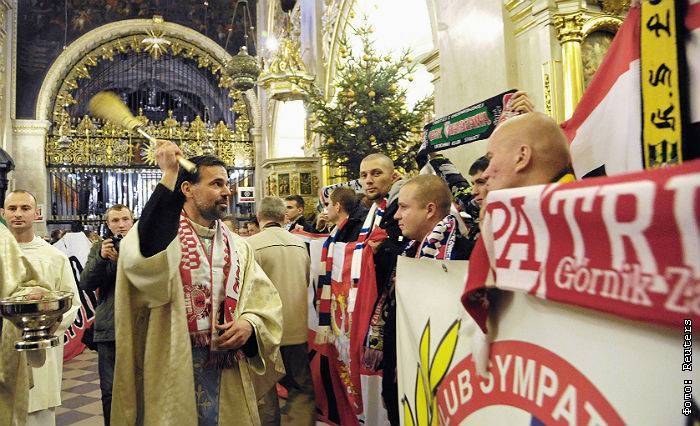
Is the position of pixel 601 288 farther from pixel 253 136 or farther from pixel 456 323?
pixel 253 136

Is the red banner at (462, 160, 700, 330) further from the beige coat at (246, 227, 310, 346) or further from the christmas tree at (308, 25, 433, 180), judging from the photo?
the christmas tree at (308, 25, 433, 180)

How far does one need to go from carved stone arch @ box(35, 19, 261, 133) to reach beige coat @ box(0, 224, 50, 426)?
15.9m

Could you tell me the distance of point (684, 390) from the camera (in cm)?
74

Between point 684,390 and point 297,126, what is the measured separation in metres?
14.8

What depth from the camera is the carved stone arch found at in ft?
54.5

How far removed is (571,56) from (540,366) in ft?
11.5

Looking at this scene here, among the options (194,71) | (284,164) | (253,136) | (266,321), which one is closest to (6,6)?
(194,71)

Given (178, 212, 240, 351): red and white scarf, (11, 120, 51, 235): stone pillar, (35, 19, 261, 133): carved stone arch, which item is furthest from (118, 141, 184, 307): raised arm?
(35, 19, 261, 133): carved stone arch

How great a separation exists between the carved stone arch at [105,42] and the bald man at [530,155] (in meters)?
17.4

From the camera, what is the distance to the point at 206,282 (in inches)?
93.2

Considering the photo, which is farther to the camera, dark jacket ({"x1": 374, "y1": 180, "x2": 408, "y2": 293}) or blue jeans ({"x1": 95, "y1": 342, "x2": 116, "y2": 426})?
blue jeans ({"x1": 95, "y1": 342, "x2": 116, "y2": 426})

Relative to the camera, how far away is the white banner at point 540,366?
2.62 ft

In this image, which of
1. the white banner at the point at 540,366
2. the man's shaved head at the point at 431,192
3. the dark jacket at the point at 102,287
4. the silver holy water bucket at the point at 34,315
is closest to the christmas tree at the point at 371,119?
the dark jacket at the point at 102,287

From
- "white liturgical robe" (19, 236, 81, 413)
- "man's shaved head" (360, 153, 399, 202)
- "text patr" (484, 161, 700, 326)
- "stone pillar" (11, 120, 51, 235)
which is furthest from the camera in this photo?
"stone pillar" (11, 120, 51, 235)
